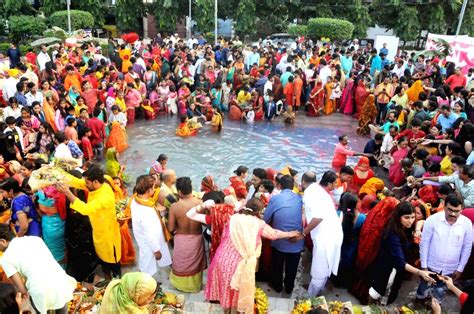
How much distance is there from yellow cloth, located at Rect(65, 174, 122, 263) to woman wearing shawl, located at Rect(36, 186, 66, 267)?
0.29 meters

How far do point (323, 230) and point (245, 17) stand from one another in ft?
66.8

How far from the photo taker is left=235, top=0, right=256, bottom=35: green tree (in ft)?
74.8

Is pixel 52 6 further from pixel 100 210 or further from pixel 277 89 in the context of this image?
pixel 100 210

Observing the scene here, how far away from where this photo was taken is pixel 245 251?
13.2 feet

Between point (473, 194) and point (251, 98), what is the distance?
280 inches

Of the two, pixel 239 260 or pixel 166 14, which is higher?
pixel 166 14

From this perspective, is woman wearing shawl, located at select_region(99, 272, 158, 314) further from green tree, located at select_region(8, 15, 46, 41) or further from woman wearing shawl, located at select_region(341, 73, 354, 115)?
green tree, located at select_region(8, 15, 46, 41)

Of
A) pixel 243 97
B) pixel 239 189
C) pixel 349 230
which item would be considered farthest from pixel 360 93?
pixel 349 230

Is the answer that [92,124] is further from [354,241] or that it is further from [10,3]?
[10,3]

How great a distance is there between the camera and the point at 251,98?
11602 mm

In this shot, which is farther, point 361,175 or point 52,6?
point 52,6

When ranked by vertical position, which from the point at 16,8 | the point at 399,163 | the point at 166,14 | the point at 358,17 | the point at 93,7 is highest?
the point at 358,17

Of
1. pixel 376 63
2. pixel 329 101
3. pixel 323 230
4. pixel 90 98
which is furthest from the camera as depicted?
pixel 376 63

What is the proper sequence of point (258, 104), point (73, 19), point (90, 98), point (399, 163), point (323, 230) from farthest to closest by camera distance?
point (73, 19)
point (258, 104)
point (90, 98)
point (399, 163)
point (323, 230)
